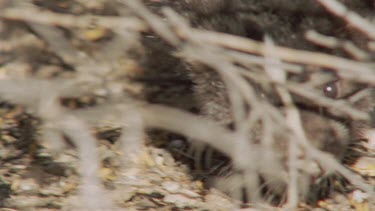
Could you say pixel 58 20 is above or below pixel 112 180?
above

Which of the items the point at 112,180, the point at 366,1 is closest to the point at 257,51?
the point at 366,1

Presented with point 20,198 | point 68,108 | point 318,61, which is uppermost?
point 318,61

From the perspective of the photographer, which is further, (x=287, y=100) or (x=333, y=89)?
(x=333, y=89)

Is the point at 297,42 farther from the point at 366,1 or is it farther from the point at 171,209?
the point at 171,209

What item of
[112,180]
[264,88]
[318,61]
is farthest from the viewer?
[112,180]

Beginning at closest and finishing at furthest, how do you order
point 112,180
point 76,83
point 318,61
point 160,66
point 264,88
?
point 318,61 < point 264,88 < point 112,180 < point 76,83 < point 160,66

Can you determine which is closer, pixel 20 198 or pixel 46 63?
pixel 20 198

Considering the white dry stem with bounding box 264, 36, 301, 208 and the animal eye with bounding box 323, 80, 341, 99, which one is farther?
the animal eye with bounding box 323, 80, 341, 99

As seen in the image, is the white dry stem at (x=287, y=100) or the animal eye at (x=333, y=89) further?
the animal eye at (x=333, y=89)
